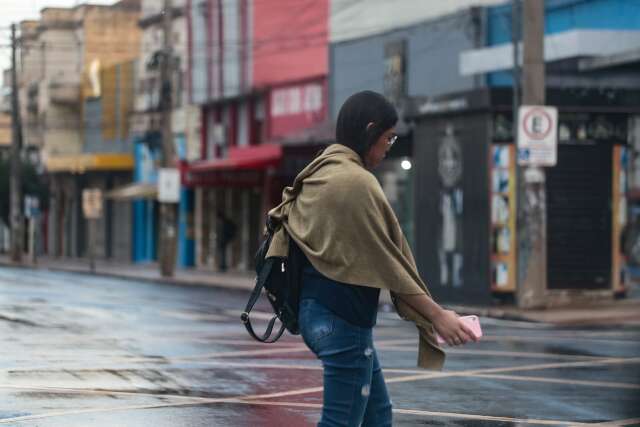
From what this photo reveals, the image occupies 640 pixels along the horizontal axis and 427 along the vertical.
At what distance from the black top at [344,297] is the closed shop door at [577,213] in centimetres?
1884

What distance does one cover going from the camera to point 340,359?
569 cm

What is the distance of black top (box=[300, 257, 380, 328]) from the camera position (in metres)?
5.73

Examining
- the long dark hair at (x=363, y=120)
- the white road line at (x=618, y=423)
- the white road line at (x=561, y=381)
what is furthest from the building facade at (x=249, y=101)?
the long dark hair at (x=363, y=120)

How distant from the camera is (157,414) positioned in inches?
384

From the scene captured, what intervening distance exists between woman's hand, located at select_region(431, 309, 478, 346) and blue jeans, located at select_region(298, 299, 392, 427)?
32 centimetres

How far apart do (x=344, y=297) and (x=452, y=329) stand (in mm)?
449

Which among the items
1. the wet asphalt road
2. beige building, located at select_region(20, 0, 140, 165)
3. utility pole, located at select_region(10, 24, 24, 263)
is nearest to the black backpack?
the wet asphalt road

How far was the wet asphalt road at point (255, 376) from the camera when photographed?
387 inches

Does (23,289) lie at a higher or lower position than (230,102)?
lower

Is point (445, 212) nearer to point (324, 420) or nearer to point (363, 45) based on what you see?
point (363, 45)

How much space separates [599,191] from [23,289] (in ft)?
37.2

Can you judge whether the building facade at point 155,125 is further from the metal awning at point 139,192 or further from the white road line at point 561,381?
the white road line at point 561,381

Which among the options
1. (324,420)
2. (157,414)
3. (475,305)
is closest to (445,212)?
(475,305)

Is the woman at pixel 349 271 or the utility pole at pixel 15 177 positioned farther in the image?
the utility pole at pixel 15 177
